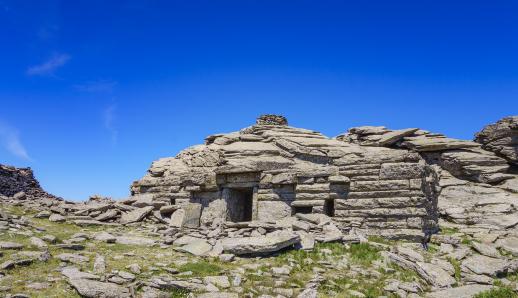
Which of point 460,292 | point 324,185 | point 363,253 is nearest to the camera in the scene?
point 460,292

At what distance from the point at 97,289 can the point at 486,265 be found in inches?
526

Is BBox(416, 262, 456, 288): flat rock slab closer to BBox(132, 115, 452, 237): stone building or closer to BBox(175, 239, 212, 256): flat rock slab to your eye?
BBox(132, 115, 452, 237): stone building

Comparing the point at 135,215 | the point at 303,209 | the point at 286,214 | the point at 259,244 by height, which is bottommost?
the point at 259,244

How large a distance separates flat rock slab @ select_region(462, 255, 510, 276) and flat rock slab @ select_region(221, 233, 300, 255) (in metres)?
6.47

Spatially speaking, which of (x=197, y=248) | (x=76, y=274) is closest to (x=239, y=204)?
(x=197, y=248)

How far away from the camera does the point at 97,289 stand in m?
10.4

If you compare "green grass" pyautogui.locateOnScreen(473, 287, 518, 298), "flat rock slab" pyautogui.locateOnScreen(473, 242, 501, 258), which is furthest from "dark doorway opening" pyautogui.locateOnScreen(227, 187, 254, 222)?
"green grass" pyautogui.locateOnScreen(473, 287, 518, 298)

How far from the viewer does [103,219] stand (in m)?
20.8

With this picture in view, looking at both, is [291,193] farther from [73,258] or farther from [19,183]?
[19,183]

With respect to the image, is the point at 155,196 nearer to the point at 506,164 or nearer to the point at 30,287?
the point at 30,287

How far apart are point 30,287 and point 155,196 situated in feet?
43.8

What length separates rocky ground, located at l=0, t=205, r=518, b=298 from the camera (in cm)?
1112

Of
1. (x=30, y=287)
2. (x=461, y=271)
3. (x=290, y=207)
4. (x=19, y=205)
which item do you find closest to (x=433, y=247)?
(x=461, y=271)

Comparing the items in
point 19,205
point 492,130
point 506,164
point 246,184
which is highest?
point 492,130
